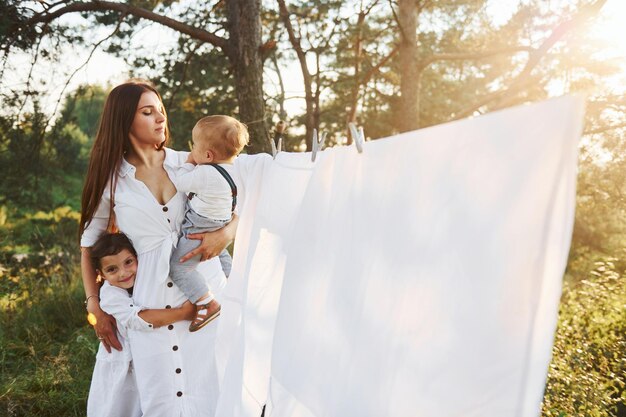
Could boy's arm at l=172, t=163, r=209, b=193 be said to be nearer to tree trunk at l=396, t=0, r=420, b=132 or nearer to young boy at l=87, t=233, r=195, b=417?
young boy at l=87, t=233, r=195, b=417

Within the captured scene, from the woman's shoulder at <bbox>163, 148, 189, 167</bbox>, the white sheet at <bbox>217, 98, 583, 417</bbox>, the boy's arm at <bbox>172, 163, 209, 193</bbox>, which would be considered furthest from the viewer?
the woman's shoulder at <bbox>163, 148, 189, 167</bbox>

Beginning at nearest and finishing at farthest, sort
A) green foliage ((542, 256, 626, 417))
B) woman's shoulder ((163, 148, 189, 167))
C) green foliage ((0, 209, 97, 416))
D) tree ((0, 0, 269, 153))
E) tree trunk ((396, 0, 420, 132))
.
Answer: woman's shoulder ((163, 148, 189, 167))
green foliage ((542, 256, 626, 417))
green foliage ((0, 209, 97, 416))
tree ((0, 0, 269, 153))
tree trunk ((396, 0, 420, 132))

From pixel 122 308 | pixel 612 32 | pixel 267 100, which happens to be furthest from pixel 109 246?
pixel 612 32

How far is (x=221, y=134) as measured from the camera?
7.45 feet

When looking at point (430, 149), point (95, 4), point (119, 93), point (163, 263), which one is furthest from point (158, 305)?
point (95, 4)

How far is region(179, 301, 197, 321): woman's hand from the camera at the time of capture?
7.66 ft

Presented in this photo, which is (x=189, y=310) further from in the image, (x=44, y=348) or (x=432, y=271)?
(x=44, y=348)

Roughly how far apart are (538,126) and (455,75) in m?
18.1

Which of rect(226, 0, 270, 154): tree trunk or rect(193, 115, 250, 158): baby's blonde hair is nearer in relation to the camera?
rect(193, 115, 250, 158): baby's blonde hair

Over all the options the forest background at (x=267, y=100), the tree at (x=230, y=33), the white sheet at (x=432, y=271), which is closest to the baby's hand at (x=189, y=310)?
the white sheet at (x=432, y=271)

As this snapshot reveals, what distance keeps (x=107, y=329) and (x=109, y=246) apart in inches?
13.8

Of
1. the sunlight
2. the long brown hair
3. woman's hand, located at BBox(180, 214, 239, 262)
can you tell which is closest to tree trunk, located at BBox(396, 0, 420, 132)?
the sunlight

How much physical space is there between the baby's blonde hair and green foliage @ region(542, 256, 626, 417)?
7.29 ft

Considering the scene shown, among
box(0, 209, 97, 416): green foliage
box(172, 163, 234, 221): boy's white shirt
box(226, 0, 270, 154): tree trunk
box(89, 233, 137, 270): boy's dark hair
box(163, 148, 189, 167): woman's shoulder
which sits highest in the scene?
box(226, 0, 270, 154): tree trunk
